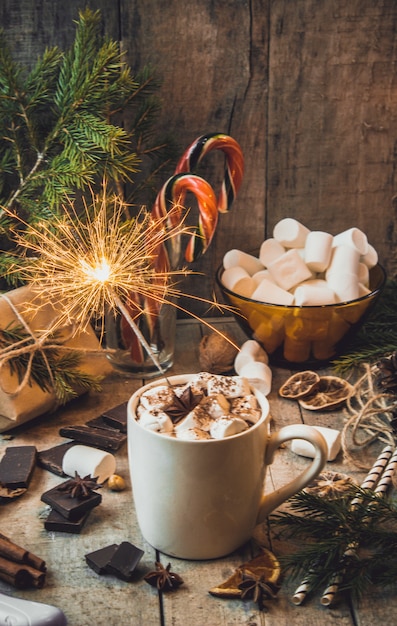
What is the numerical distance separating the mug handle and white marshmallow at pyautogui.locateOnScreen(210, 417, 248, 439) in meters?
0.05

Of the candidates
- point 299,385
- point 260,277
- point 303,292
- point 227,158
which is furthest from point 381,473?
point 227,158

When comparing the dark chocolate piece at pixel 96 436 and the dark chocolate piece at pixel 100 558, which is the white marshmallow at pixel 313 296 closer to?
the dark chocolate piece at pixel 96 436

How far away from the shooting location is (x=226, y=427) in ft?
3.06

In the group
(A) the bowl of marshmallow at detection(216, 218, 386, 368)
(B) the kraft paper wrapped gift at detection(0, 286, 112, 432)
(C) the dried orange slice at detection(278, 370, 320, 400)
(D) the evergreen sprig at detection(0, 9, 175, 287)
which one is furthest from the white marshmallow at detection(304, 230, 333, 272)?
(B) the kraft paper wrapped gift at detection(0, 286, 112, 432)

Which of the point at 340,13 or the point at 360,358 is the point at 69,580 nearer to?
the point at 360,358

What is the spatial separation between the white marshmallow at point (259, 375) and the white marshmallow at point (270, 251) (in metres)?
0.21

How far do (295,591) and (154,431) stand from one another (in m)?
0.24

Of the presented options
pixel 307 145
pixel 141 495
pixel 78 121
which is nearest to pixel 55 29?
pixel 78 121

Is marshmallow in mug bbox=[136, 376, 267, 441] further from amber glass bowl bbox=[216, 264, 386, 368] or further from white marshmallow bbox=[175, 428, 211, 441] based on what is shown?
amber glass bowl bbox=[216, 264, 386, 368]

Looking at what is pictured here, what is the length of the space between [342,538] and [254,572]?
11cm

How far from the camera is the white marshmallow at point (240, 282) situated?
1493 mm

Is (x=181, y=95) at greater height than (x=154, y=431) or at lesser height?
greater

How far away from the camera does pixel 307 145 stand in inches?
66.4

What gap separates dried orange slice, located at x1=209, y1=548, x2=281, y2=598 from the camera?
3.08 feet
